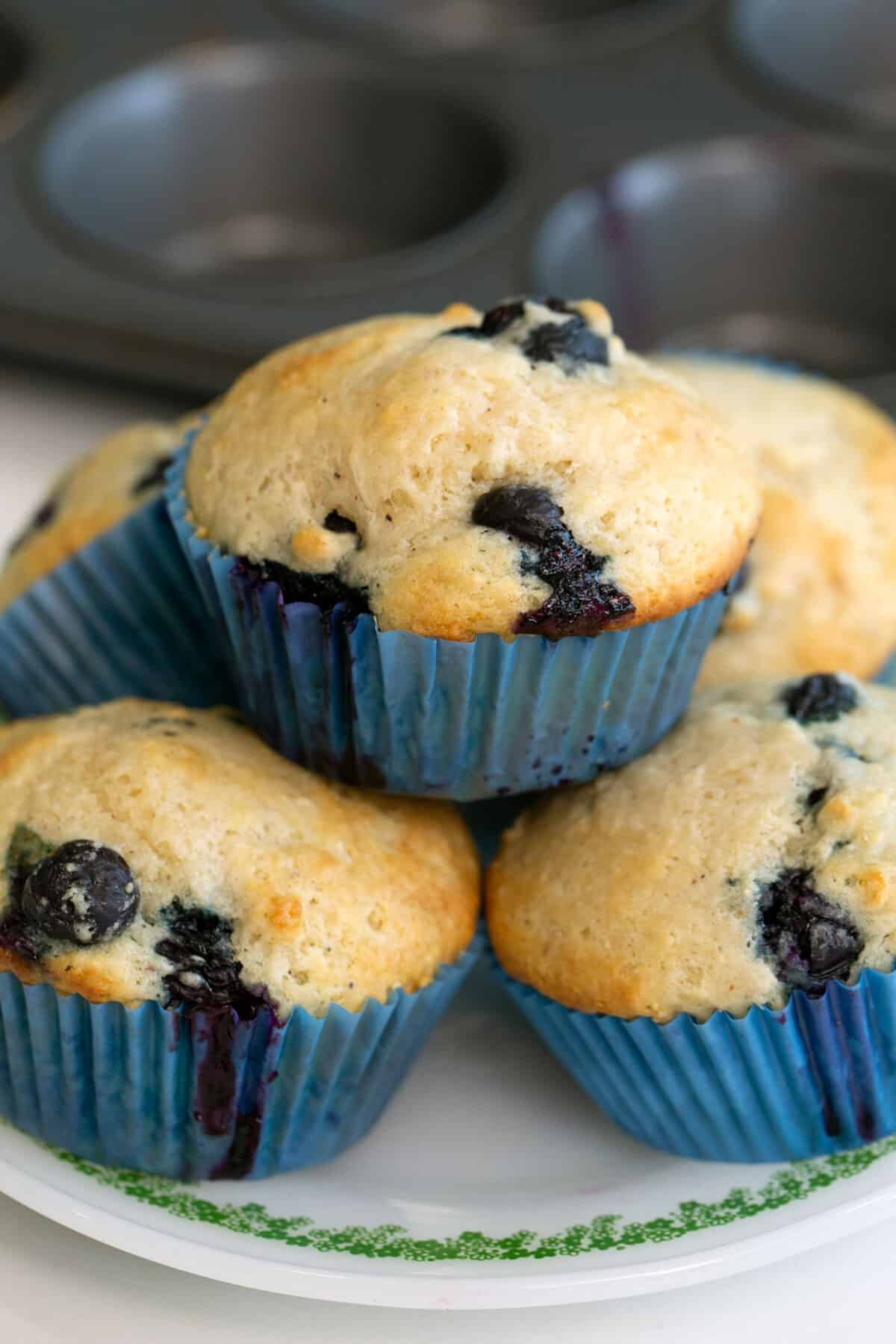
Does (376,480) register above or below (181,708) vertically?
above

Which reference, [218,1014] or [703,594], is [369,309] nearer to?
[703,594]

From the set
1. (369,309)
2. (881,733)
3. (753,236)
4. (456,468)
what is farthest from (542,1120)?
(753,236)

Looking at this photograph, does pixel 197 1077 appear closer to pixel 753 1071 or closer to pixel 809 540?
pixel 753 1071

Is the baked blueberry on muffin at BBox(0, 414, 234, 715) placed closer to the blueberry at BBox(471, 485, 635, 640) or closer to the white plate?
the blueberry at BBox(471, 485, 635, 640)

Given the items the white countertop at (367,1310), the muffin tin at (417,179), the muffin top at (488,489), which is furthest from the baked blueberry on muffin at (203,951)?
the muffin tin at (417,179)

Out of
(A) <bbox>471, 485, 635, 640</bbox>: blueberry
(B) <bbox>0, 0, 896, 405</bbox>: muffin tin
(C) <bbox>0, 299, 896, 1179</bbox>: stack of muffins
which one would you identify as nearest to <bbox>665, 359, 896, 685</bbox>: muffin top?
(C) <bbox>0, 299, 896, 1179</bbox>: stack of muffins

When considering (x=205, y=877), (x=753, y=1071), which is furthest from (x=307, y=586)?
(x=753, y=1071)
